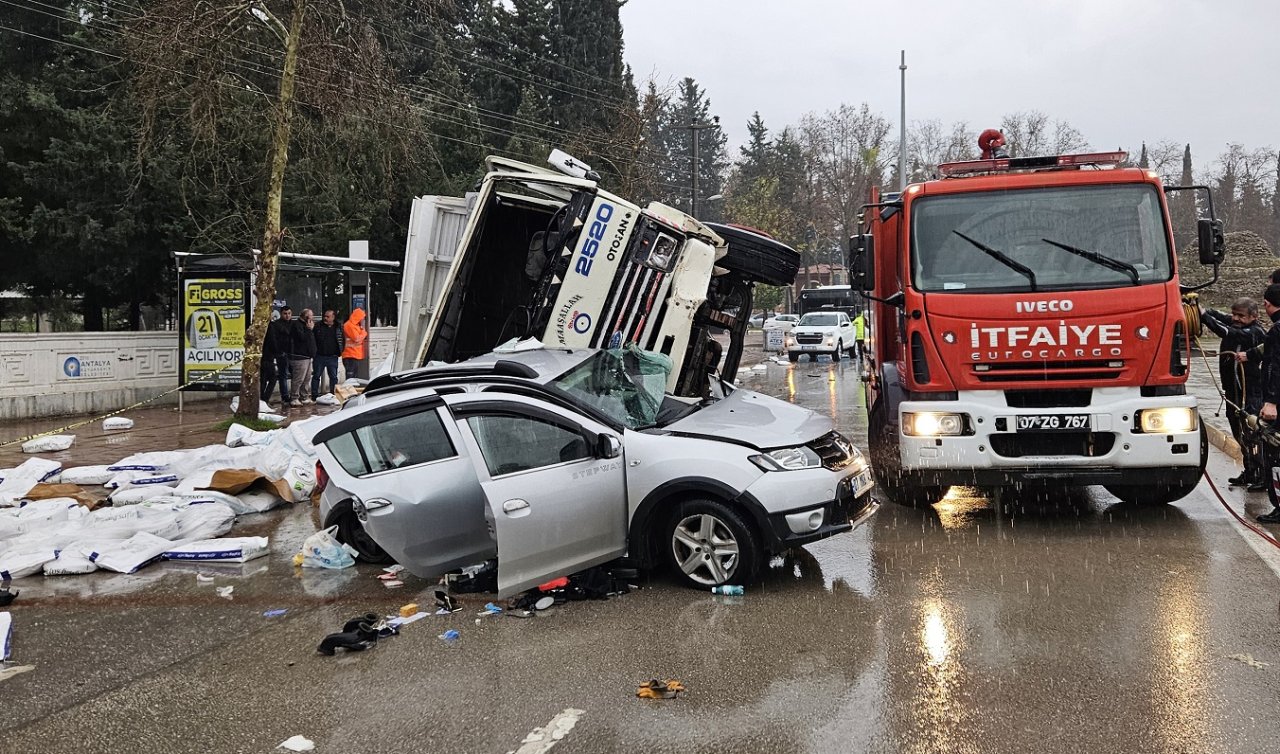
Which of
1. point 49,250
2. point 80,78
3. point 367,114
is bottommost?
point 49,250

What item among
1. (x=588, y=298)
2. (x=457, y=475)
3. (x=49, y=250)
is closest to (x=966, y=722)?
(x=457, y=475)

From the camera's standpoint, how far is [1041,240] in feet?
25.4

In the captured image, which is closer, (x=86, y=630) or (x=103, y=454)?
(x=86, y=630)

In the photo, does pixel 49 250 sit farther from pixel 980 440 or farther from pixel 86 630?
pixel 980 440

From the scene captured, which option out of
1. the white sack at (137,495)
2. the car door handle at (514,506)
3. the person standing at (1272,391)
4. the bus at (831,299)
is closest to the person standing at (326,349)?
the white sack at (137,495)

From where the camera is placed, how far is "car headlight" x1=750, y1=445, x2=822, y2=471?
20.4ft

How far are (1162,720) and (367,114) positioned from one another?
538 inches

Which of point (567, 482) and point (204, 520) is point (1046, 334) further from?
point (204, 520)

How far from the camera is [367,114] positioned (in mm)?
15234

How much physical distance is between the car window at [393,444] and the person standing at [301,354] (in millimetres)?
12391

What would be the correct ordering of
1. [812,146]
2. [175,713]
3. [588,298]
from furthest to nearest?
1. [812,146]
2. [588,298]
3. [175,713]

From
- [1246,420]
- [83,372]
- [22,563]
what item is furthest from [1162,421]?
[83,372]

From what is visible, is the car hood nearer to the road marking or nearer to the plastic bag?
the road marking

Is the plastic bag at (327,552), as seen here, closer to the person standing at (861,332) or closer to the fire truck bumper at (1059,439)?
the fire truck bumper at (1059,439)
